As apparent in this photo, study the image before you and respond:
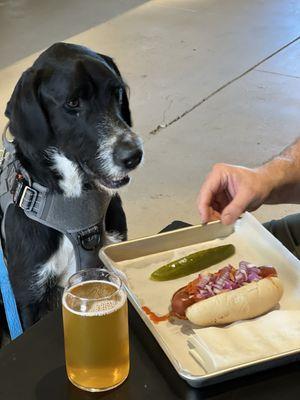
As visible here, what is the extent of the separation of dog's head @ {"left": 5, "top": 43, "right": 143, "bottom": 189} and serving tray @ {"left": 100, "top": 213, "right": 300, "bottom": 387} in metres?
0.39

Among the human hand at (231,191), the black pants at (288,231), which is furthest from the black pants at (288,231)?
the human hand at (231,191)

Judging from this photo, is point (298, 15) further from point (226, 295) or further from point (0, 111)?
point (226, 295)

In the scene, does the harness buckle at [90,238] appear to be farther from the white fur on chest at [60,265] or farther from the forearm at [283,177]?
the forearm at [283,177]

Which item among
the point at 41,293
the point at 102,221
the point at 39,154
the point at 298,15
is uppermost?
the point at 39,154

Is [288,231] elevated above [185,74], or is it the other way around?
[288,231]

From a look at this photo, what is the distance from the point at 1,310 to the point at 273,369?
104 cm

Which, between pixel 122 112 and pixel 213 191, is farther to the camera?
pixel 122 112

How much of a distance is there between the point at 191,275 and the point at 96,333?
0.28 meters

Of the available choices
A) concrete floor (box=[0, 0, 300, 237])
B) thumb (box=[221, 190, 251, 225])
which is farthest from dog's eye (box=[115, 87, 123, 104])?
concrete floor (box=[0, 0, 300, 237])

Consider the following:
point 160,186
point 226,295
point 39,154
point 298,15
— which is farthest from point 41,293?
point 298,15

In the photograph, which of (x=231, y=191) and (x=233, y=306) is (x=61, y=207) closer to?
(x=231, y=191)

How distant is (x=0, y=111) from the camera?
10.7 ft

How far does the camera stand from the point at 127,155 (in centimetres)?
151

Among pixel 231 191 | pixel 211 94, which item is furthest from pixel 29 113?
pixel 211 94
